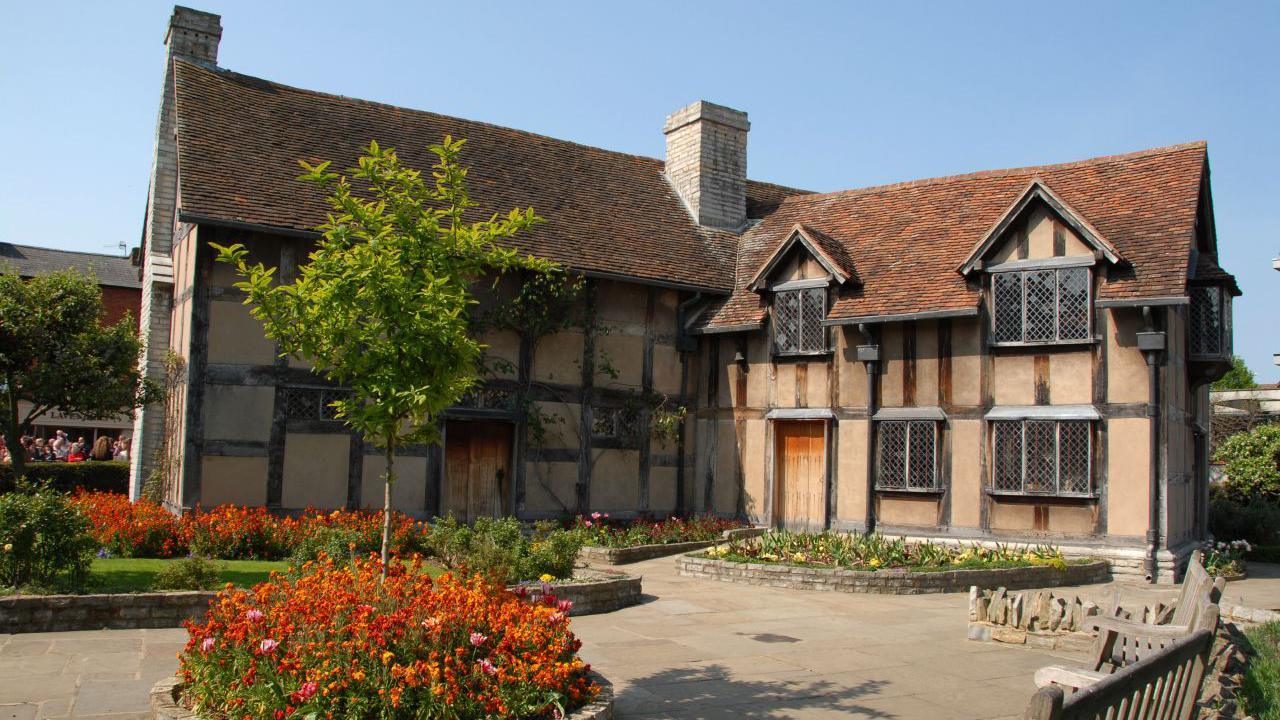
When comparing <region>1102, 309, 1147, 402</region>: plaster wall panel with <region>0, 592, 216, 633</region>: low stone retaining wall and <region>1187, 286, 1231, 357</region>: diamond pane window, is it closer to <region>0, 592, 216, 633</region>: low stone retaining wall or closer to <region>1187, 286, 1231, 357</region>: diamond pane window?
<region>1187, 286, 1231, 357</region>: diamond pane window

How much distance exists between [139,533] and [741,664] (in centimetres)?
861

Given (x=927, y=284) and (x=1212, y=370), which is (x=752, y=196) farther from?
(x=1212, y=370)

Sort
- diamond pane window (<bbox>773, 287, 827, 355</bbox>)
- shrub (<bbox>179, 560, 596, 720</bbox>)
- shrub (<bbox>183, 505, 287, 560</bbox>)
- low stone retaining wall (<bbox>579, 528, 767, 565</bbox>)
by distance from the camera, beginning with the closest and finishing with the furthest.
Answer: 1. shrub (<bbox>179, 560, 596, 720</bbox>)
2. shrub (<bbox>183, 505, 287, 560</bbox>)
3. low stone retaining wall (<bbox>579, 528, 767, 565</bbox>)
4. diamond pane window (<bbox>773, 287, 827, 355</bbox>)

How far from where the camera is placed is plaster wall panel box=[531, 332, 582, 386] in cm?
1927

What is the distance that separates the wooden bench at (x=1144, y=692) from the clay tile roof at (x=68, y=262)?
42.8 metres

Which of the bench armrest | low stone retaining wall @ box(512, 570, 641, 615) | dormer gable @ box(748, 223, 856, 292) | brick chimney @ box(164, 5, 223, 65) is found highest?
brick chimney @ box(164, 5, 223, 65)

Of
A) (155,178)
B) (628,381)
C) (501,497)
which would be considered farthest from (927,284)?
(155,178)

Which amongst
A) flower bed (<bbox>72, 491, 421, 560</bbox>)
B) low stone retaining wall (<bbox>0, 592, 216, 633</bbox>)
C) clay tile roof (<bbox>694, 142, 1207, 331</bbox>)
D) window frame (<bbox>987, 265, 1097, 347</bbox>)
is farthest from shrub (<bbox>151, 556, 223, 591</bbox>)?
window frame (<bbox>987, 265, 1097, 347</bbox>)

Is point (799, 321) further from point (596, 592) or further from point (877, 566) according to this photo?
point (596, 592)

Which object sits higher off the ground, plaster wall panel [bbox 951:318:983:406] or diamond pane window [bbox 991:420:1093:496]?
plaster wall panel [bbox 951:318:983:406]

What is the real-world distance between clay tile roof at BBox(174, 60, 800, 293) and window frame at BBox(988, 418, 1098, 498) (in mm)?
6567

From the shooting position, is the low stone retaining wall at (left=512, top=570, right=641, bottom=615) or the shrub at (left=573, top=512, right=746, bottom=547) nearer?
the low stone retaining wall at (left=512, top=570, right=641, bottom=615)

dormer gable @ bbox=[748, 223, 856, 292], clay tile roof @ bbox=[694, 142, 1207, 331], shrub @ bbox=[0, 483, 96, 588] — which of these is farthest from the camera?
dormer gable @ bbox=[748, 223, 856, 292]

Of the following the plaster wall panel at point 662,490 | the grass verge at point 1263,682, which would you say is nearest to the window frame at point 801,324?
the plaster wall panel at point 662,490
